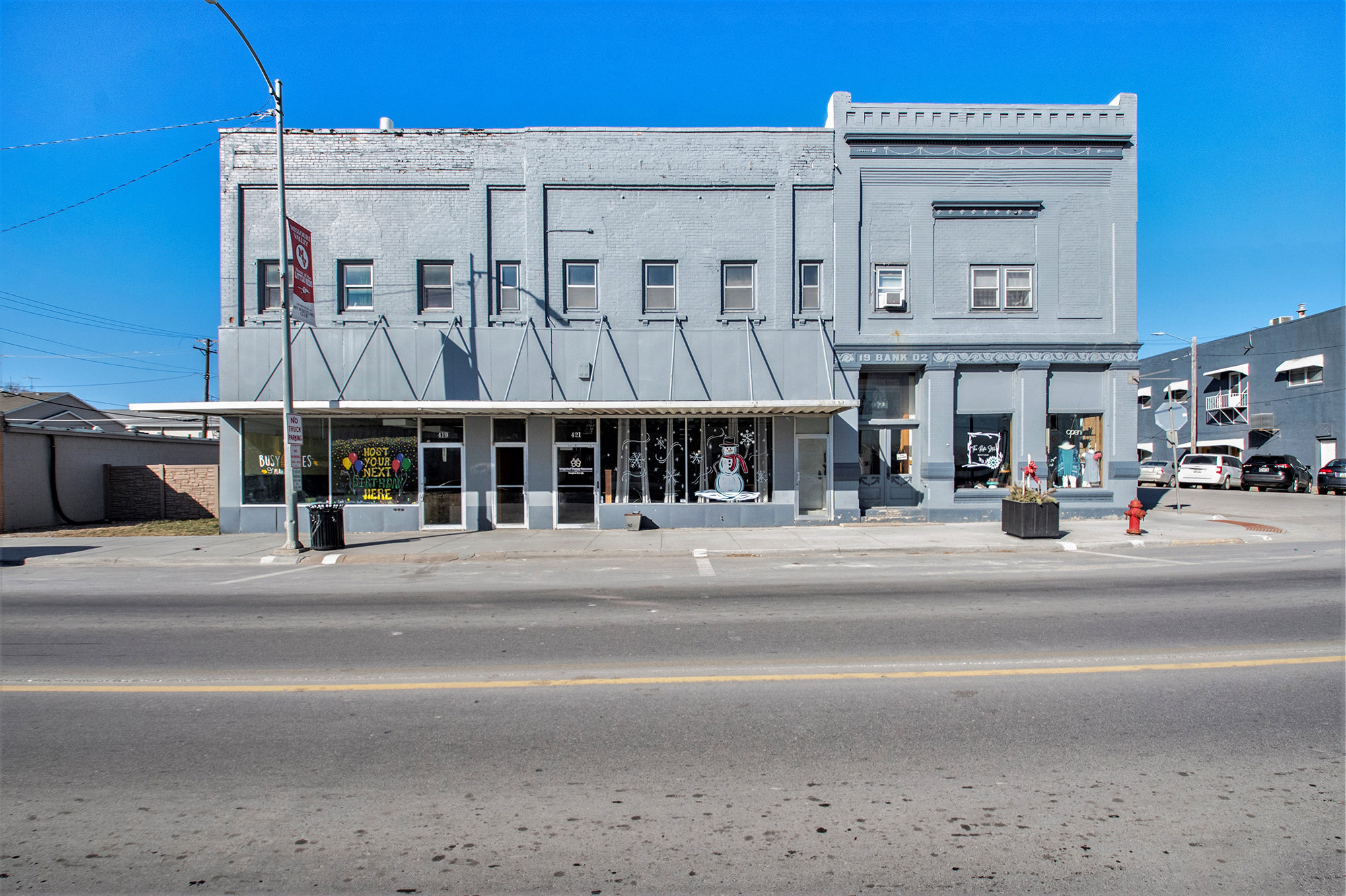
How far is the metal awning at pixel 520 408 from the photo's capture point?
615 inches

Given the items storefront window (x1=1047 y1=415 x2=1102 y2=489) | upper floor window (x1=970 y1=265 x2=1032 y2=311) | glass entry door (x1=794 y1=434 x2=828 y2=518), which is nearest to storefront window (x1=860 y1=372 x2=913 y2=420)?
glass entry door (x1=794 y1=434 x2=828 y2=518)

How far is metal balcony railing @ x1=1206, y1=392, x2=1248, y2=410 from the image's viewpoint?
36.6m

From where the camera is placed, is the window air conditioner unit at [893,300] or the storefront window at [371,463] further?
the window air conditioner unit at [893,300]

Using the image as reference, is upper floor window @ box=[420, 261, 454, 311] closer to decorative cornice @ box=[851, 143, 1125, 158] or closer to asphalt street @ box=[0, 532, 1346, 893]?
asphalt street @ box=[0, 532, 1346, 893]

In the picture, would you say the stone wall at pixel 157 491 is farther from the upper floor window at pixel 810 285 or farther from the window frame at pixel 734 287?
the upper floor window at pixel 810 285

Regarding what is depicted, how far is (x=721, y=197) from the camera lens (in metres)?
17.7

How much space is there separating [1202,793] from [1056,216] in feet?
60.1

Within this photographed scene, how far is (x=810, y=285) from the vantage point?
17.9m

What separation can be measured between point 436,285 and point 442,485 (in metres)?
5.27

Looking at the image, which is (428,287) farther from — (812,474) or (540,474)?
(812,474)

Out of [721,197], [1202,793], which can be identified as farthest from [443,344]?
[1202,793]

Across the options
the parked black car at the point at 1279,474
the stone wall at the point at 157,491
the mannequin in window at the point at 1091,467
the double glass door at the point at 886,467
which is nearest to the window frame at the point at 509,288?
the double glass door at the point at 886,467

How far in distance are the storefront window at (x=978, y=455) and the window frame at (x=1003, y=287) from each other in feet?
9.46

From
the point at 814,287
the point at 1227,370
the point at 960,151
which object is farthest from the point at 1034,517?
the point at 1227,370
